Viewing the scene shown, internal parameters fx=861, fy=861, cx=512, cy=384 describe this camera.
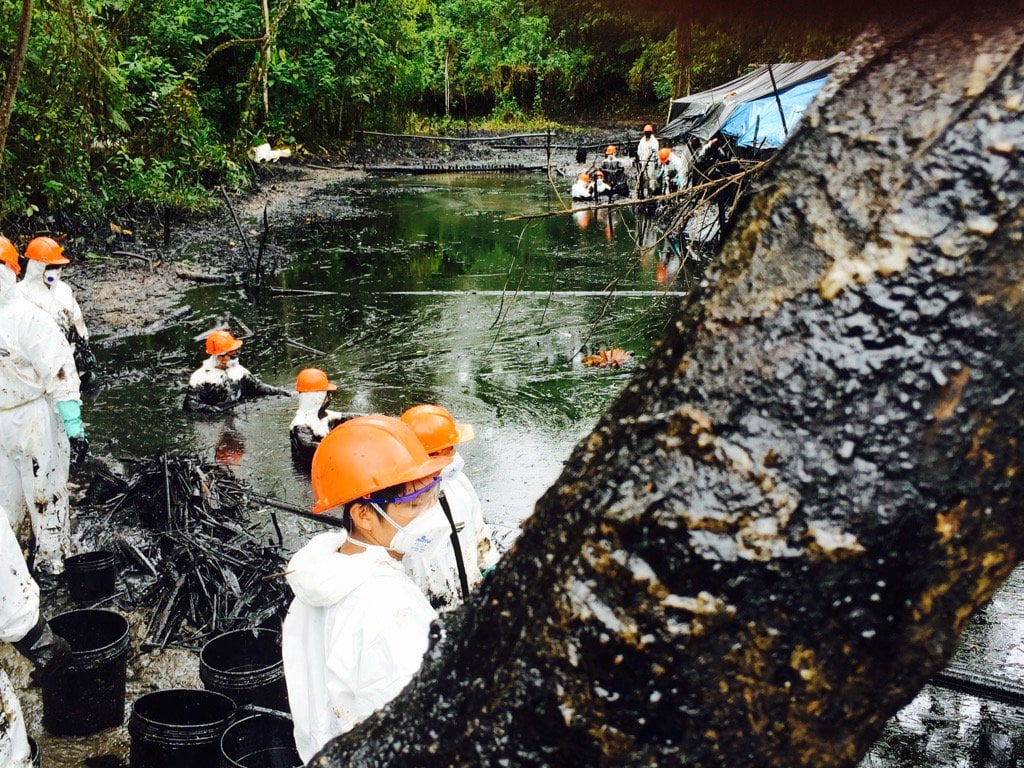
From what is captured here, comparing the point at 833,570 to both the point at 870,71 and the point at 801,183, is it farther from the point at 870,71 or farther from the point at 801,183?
the point at 870,71

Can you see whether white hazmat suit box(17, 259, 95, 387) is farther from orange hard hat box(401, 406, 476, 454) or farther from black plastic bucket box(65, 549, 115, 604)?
orange hard hat box(401, 406, 476, 454)

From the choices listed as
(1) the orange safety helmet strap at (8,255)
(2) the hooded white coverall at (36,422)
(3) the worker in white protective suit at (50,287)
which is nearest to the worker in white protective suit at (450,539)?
(2) the hooded white coverall at (36,422)

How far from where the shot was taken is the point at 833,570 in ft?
3.03

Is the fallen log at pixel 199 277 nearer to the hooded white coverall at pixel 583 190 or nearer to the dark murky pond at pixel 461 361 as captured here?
the dark murky pond at pixel 461 361

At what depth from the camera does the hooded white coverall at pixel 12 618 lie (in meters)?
3.51

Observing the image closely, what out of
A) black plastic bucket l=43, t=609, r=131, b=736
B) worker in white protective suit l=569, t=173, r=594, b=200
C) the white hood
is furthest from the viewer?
worker in white protective suit l=569, t=173, r=594, b=200

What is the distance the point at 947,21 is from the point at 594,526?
67 cm

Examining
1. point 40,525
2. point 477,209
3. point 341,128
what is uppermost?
point 341,128

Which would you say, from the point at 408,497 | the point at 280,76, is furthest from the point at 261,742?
the point at 280,76

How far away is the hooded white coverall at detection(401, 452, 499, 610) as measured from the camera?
421 centimetres

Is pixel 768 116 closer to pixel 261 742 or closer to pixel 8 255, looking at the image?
pixel 8 255

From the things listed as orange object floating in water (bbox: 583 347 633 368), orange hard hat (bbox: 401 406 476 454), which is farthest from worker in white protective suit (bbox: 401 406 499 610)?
orange object floating in water (bbox: 583 347 633 368)

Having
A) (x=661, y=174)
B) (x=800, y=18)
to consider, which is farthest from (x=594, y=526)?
(x=661, y=174)

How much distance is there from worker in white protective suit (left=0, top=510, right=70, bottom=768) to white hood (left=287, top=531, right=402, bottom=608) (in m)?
1.67
